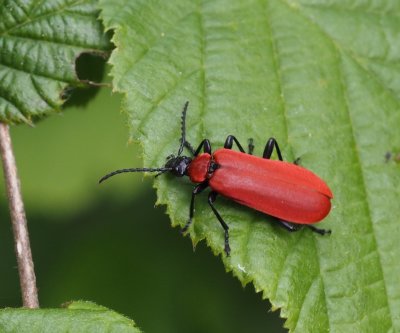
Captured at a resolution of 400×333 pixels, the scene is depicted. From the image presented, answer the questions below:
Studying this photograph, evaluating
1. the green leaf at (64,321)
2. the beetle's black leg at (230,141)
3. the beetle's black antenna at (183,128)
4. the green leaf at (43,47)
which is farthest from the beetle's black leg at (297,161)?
the green leaf at (64,321)

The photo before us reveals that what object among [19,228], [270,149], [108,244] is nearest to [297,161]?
[270,149]

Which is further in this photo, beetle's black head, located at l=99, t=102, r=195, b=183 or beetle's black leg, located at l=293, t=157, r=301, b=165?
beetle's black leg, located at l=293, t=157, r=301, b=165

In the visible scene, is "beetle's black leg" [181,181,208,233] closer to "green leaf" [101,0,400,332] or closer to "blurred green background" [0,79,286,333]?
"green leaf" [101,0,400,332]

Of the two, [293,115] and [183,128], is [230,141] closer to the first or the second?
[183,128]

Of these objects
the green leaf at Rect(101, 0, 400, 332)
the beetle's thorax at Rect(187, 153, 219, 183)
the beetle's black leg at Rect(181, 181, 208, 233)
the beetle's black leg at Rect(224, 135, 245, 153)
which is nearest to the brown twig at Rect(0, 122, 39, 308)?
the green leaf at Rect(101, 0, 400, 332)

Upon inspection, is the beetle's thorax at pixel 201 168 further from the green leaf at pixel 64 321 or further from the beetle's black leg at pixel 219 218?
the green leaf at pixel 64 321

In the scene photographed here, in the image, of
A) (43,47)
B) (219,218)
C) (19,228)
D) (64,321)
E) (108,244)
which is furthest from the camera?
(108,244)
